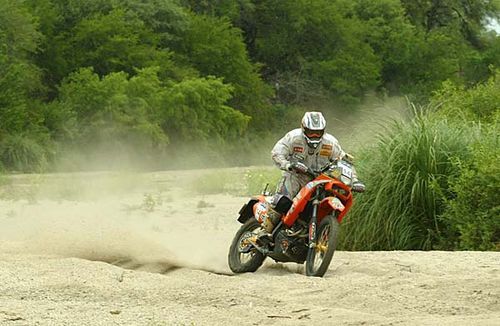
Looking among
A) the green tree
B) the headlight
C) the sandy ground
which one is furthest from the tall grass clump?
the green tree

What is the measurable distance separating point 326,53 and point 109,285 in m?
66.4

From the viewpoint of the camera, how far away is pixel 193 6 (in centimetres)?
7450

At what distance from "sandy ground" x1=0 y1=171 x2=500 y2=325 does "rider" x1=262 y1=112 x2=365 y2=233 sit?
0.73m

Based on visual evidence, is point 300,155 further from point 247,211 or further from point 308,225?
point 247,211

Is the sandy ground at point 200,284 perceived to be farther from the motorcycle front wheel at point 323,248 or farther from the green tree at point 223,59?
the green tree at point 223,59

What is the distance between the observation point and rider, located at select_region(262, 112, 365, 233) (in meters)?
11.5

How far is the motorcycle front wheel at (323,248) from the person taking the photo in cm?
1086

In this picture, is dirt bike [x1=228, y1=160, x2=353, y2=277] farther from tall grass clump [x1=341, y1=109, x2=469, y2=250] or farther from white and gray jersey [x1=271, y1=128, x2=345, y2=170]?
tall grass clump [x1=341, y1=109, x2=469, y2=250]

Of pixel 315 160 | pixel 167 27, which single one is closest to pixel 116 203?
pixel 315 160

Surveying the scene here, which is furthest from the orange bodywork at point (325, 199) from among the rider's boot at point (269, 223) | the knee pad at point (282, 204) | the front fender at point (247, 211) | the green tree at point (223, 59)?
the green tree at point (223, 59)

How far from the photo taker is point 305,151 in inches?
460

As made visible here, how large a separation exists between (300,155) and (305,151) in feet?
0.22

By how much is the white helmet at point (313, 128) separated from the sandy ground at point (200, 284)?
51.4 inches

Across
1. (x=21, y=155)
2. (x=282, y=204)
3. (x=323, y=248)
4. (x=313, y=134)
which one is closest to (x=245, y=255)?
(x=282, y=204)
